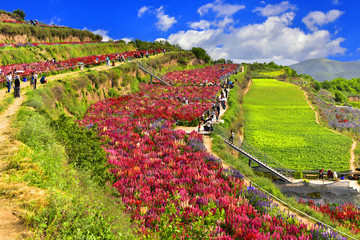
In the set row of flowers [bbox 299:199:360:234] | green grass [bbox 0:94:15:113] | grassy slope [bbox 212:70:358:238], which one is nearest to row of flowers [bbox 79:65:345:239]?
grassy slope [bbox 212:70:358:238]

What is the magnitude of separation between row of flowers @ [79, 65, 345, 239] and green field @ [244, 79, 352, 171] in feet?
42.1

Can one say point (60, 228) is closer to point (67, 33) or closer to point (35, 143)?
point (35, 143)

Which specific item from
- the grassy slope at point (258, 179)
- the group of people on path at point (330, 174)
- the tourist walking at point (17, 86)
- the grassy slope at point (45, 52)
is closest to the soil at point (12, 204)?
the tourist walking at point (17, 86)

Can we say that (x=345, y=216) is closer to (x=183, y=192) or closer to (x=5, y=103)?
(x=183, y=192)

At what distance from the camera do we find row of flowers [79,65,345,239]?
313 inches

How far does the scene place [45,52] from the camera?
43000 millimetres

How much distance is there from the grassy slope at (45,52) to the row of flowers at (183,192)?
79.5 ft

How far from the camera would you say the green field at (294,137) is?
24317 mm

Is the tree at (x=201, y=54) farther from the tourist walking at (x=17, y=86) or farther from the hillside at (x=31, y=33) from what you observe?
the tourist walking at (x=17, y=86)

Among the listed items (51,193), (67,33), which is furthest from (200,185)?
(67,33)

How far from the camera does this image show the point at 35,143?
9438 mm

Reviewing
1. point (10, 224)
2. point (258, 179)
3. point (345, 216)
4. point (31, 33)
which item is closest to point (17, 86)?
point (10, 224)

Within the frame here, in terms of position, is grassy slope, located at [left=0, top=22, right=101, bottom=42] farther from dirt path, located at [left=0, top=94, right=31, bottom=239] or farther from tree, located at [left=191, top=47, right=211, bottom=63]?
dirt path, located at [left=0, top=94, right=31, bottom=239]

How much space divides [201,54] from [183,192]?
317 ft
